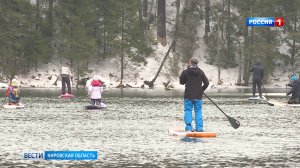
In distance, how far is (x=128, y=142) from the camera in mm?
16656

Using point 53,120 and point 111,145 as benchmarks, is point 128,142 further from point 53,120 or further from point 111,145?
point 53,120

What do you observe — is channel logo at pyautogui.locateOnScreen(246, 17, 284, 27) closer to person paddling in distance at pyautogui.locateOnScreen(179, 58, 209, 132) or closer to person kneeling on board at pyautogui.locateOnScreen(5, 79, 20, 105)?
person kneeling on board at pyautogui.locateOnScreen(5, 79, 20, 105)

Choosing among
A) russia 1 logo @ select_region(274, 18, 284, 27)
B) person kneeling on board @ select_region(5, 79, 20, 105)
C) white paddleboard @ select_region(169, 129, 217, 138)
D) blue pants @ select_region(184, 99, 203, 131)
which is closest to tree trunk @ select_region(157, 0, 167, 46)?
russia 1 logo @ select_region(274, 18, 284, 27)

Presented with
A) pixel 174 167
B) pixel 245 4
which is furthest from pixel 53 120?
pixel 245 4

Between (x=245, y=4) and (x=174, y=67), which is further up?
(x=245, y=4)

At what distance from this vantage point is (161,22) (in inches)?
2862

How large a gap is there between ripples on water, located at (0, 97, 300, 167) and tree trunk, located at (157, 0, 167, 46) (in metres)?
44.9

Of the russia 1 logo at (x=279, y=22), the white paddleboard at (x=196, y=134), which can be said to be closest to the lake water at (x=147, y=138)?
the white paddleboard at (x=196, y=134)

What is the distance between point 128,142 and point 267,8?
176 feet

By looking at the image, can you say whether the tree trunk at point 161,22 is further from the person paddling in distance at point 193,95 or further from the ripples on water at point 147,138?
the person paddling in distance at point 193,95

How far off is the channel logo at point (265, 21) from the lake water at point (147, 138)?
3953 centimetres

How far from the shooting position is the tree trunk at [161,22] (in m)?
71.8

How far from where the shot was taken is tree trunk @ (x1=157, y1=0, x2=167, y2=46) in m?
71.8

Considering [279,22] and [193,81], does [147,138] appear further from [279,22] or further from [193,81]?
[279,22]
